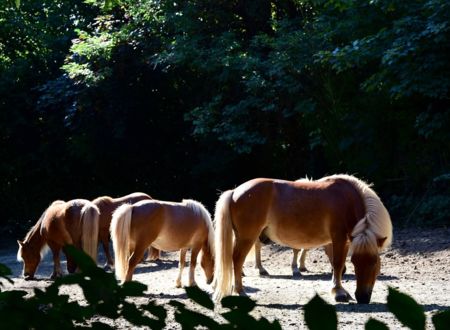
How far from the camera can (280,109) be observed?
17.2 meters

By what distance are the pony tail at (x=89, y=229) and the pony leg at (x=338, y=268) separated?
3.62 metres

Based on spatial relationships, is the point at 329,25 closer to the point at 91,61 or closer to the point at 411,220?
the point at 411,220

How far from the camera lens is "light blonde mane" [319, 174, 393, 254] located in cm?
754

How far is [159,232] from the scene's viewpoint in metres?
9.25

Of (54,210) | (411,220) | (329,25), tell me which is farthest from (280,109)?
(54,210)

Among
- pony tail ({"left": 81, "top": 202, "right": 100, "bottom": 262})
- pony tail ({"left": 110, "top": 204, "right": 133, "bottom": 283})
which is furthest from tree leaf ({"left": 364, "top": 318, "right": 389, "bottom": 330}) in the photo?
pony tail ({"left": 81, "top": 202, "right": 100, "bottom": 262})

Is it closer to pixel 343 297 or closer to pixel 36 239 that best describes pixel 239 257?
pixel 343 297

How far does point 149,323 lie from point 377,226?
6.19 meters

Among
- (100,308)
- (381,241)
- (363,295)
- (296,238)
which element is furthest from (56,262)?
(100,308)

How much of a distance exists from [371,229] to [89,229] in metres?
4.34

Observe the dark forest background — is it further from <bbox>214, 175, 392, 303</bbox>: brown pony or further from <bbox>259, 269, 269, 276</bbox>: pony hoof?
<bbox>214, 175, 392, 303</bbox>: brown pony

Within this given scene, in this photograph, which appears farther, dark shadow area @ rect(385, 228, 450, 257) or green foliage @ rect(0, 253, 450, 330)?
dark shadow area @ rect(385, 228, 450, 257)

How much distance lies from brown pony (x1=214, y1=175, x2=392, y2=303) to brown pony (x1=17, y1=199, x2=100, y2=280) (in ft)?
9.52

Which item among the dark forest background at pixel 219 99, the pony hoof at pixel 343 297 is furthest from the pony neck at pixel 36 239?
the dark forest background at pixel 219 99
